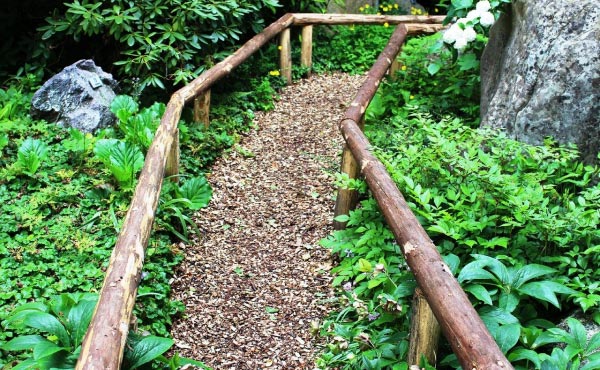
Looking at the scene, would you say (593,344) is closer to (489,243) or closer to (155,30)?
(489,243)

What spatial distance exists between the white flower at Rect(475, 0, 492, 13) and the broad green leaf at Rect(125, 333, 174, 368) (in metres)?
3.66

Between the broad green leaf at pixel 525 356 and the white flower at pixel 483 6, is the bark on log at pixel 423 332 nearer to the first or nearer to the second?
the broad green leaf at pixel 525 356

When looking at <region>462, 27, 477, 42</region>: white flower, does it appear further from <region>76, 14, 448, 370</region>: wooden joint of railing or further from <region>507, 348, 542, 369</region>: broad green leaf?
<region>507, 348, 542, 369</region>: broad green leaf

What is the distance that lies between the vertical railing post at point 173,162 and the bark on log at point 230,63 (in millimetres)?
610

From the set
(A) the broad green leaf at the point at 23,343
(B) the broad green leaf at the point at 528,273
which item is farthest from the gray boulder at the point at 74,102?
(B) the broad green leaf at the point at 528,273

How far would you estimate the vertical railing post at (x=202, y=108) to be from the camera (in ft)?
21.1

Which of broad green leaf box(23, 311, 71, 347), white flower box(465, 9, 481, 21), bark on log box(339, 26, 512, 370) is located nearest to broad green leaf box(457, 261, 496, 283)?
bark on log box(339, 26, 512, 370)

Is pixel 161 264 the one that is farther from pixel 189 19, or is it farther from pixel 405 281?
pixel 189 19

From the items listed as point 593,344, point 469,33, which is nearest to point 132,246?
point 593,344

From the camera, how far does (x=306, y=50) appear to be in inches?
357

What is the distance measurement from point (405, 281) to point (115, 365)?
1604 mm

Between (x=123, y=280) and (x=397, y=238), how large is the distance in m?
1.38

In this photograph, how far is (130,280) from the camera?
3.19 meters

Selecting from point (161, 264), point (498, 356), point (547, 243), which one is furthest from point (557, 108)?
point (161, 264)
